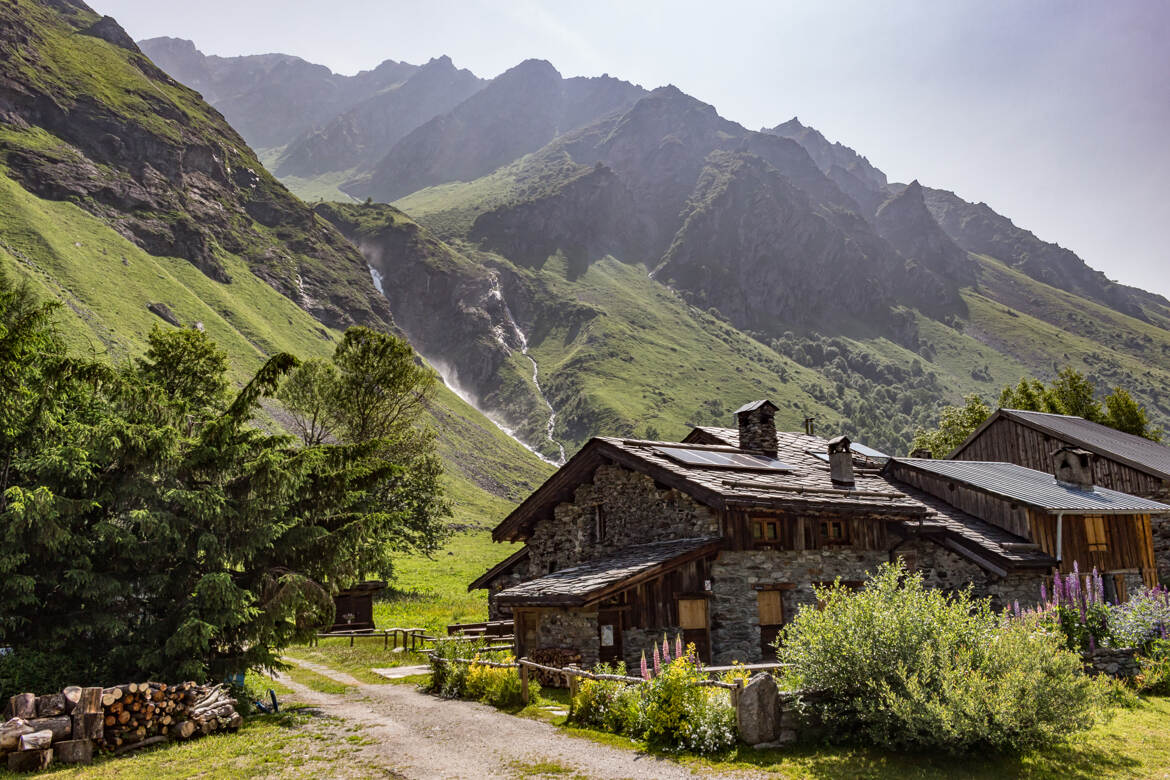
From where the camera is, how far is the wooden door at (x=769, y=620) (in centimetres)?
1931

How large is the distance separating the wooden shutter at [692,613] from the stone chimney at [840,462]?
8.63 metres

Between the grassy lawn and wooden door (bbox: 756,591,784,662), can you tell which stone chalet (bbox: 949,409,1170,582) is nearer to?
wooden door (bbox: 756,591,784,662)

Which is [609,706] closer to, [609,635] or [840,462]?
[609,635]

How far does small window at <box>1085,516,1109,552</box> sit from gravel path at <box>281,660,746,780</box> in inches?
841

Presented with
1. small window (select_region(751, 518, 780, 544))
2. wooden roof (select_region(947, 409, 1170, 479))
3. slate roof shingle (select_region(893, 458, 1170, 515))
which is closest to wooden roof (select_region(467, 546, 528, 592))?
small window (select_region(751, 518, 780, 544))

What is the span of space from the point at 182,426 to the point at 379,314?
151982 millimetres

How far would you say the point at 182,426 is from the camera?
16297 mm

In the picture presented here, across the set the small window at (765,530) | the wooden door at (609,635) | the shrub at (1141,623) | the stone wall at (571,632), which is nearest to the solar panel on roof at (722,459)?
the small window at (765,530)

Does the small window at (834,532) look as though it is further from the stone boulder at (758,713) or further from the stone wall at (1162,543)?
the stone wall at (1162,543)

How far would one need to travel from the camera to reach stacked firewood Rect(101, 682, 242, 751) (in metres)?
12.2

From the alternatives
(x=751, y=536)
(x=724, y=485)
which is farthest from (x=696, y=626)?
(x=724, y=485)

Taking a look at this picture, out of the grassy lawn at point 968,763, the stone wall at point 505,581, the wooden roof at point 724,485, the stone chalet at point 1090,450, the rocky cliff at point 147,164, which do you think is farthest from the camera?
the rocky cliff at point 147,164

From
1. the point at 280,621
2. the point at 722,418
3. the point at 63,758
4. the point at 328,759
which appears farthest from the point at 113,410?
the point at 722,418

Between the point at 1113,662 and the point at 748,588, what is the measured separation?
8757 millimetres
